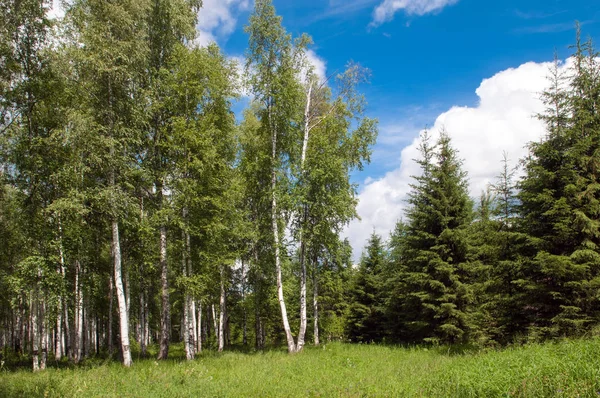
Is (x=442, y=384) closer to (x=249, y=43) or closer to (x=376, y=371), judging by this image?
(x=376, y=371)

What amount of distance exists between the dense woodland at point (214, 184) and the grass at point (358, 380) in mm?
3088

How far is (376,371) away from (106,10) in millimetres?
15978

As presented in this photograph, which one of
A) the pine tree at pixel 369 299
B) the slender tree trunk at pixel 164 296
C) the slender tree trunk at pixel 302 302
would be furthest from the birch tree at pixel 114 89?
the pine tree at pixel 369 299

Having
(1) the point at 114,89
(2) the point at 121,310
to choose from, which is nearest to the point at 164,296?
(2) the point at 121,310

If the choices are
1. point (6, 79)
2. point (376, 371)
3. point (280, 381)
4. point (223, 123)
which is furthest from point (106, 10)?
point (376, 371)

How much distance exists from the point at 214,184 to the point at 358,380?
31.9ft

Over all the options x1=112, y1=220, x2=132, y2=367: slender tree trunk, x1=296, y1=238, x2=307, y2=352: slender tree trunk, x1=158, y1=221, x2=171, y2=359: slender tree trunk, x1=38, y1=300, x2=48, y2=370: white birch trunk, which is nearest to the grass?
x1=112, y1=220, x2=132, y2=367: slender tree trunk

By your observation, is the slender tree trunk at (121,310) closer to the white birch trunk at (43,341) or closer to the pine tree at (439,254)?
the white birch trunk at (43,341)

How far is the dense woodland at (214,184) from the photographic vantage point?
40.4ft

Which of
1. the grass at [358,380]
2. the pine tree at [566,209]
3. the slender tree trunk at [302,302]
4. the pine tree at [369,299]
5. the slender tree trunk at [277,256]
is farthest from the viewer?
the pine tree at [369,299]

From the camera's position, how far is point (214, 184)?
50.0 ft

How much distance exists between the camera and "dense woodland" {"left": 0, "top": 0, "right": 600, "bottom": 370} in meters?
12.3

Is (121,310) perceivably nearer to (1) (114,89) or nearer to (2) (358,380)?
(1) (114,89)

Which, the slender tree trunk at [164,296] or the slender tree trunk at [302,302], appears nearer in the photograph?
the slender tree trunk at [164,296]
